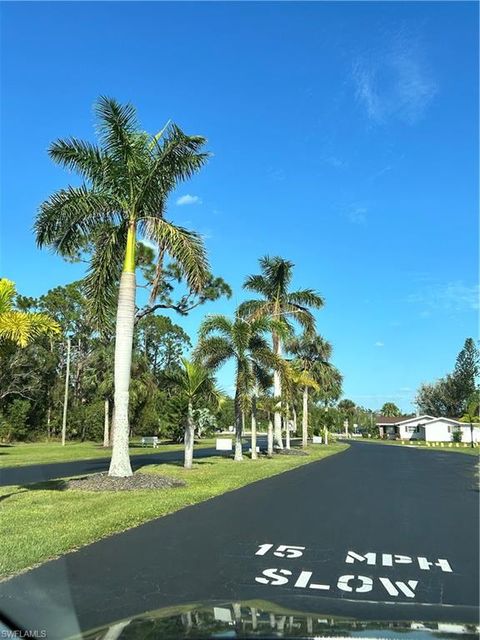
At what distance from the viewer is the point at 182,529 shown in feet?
31.4

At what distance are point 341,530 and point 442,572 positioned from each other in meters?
2.79

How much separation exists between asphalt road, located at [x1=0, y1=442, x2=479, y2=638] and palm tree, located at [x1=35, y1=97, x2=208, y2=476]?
5.73 m

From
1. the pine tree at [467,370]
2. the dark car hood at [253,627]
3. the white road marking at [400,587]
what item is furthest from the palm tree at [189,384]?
the pine tree at [467,370]

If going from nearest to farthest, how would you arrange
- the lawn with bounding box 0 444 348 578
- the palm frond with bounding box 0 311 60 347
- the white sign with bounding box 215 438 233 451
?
the lawn with bounding box 0 444 348 578 → the palm frond with bounding box 0 311 60 347 → the white sign with bounding box 215 438 233 451

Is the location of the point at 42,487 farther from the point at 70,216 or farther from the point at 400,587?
the point at 400,587

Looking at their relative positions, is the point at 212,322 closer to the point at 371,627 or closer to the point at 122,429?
the point at 122,429

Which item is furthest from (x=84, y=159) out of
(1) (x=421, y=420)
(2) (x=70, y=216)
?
(1) (x=421, y=420)

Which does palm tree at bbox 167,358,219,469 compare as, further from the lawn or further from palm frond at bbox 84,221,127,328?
palm frond at bbox 84,221,127,328

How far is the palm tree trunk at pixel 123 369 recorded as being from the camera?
15898 millimetres

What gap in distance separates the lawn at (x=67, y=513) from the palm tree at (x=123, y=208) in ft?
8.53

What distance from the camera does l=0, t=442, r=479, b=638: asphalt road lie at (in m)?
5.57

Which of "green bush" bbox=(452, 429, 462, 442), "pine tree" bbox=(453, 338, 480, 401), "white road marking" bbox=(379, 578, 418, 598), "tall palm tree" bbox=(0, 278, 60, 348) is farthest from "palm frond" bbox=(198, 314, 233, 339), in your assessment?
"pine tree" bbox=(453, 338, 480, 401)

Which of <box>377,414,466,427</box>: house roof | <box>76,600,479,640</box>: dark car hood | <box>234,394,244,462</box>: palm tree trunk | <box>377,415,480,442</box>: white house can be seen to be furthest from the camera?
<box>377,414,466,427</box>: house roof

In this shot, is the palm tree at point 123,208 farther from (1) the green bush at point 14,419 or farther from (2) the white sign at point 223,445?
(1) the green bush at point 14,419
